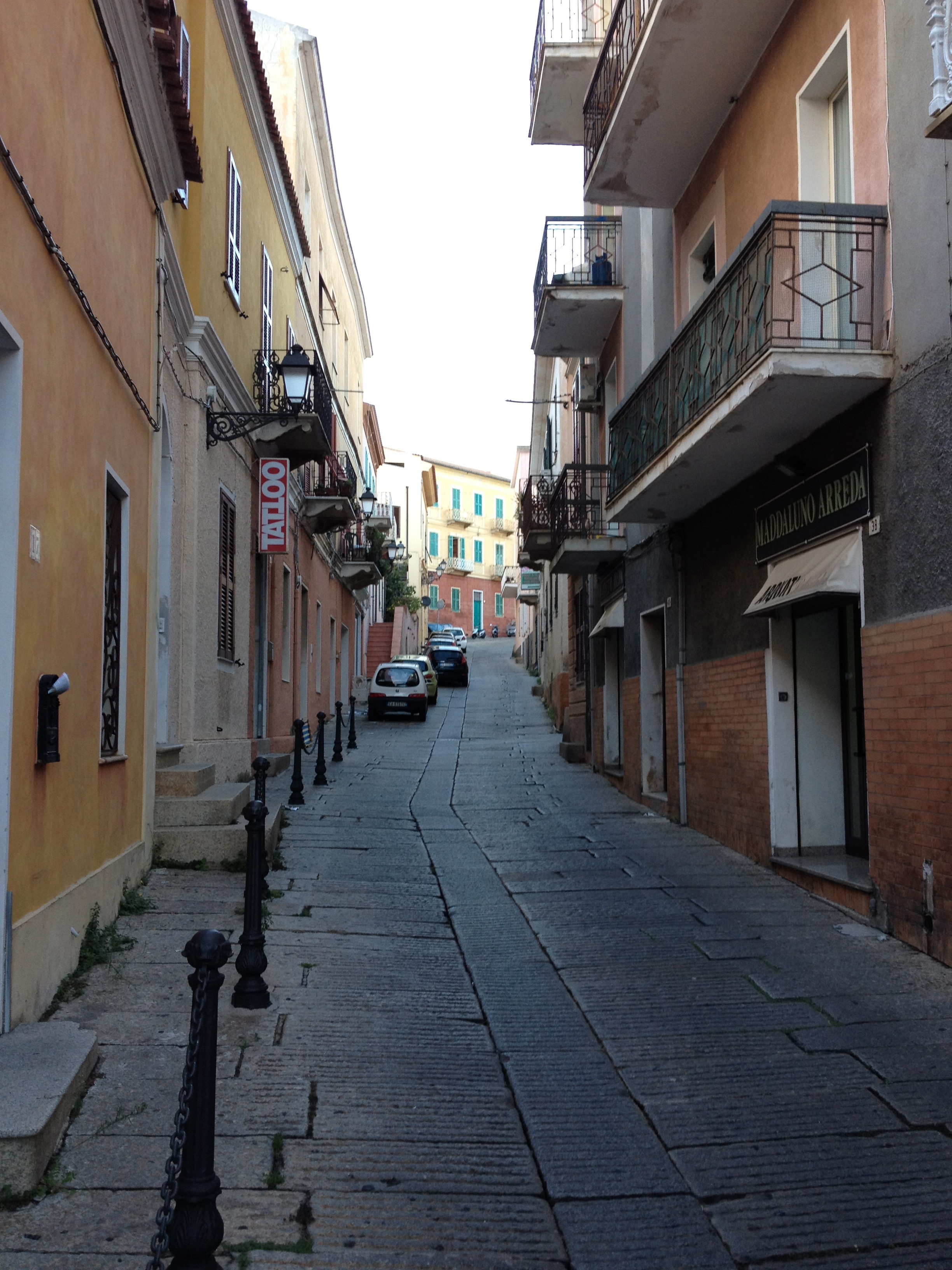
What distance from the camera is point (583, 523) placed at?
57.4ft

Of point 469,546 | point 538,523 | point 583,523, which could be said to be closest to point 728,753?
point 583,523

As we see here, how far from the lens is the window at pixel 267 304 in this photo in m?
16.1

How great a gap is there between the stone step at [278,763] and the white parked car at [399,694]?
10820mm

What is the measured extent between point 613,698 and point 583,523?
2.90 meters

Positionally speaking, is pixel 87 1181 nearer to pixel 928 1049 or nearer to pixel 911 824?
pixel 928 1049

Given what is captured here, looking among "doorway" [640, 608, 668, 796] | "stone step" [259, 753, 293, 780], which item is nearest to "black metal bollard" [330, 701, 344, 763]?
"stone step" [259, 753, 293, 780]

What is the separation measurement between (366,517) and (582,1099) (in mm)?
25410

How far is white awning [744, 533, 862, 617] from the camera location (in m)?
7.96

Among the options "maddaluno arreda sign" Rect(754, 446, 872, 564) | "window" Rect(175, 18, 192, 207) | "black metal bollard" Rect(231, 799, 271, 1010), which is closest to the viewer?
"black metal bollard" Rect(231, 799, 271, 1010)

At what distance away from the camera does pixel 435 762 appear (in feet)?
65.2

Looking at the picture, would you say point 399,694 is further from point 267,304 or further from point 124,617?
point 124,617

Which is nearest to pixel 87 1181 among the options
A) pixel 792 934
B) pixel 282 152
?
pixel 792 934

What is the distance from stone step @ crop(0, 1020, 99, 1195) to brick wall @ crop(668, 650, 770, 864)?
659 centimetres

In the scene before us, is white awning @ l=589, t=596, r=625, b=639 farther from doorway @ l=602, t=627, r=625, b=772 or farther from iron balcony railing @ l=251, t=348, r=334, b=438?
iron balcony railing @ l=251, t=348, r=334, b=438
